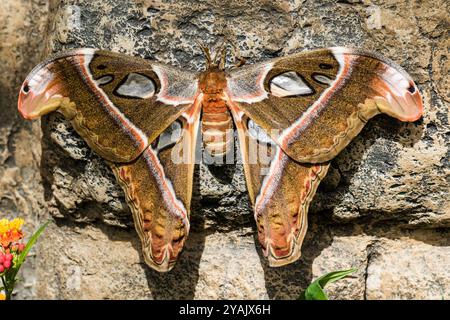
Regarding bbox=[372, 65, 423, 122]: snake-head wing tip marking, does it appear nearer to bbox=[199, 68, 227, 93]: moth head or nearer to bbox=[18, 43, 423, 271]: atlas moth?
bbox=[18, 43, 423, 271]: atlas moth

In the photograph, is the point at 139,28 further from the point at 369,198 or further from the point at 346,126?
the point at 369,198

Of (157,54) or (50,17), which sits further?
(50,17)

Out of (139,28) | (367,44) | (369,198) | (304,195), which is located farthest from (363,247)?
(139,28)

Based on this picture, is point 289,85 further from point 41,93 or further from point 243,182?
point 41,93

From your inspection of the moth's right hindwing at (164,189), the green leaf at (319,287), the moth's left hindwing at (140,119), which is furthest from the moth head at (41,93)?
the green leaf at (319,287)


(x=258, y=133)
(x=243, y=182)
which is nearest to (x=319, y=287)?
(x=243, y=182)
